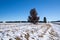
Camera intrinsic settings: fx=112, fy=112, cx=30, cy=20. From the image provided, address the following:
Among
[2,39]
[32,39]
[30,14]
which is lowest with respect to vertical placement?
[32,39]

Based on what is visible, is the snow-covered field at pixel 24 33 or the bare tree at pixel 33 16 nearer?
the snow-covered field at pixel 24 33

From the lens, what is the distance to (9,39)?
8.79ft

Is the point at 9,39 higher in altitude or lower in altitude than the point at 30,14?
lower

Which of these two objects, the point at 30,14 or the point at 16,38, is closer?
the point at 16,38

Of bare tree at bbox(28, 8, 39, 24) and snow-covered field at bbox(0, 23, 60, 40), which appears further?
bare tree at bbox(28, 8, 39, 24)

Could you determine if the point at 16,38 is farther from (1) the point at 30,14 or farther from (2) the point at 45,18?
(2) the point at 45,18

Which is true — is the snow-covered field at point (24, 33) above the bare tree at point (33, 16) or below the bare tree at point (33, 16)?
below

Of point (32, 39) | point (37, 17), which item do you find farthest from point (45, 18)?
point (32, 39)

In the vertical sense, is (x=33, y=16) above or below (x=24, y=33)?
above

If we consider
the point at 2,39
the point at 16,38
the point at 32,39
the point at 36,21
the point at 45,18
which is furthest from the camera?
the point at 45,18

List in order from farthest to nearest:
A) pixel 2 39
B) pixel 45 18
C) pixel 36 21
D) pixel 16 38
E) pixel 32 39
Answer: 1. pixel 45 18
2. pixel 36 21
3. pixel 32 39
4. pixel 16 38
5. pixel 2 39

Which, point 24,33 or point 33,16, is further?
point 33,16

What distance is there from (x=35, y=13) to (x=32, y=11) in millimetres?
995

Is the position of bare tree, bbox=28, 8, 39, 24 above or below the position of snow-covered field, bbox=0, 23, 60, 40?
above
